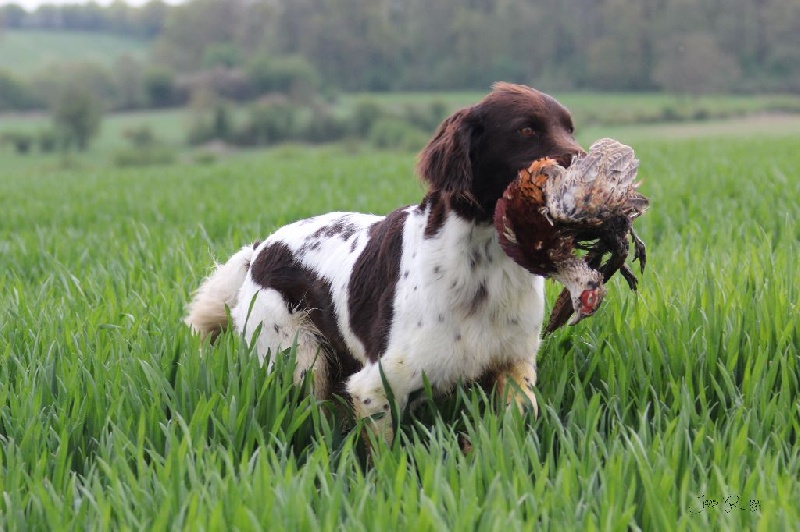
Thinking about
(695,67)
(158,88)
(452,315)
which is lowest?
(158,88)

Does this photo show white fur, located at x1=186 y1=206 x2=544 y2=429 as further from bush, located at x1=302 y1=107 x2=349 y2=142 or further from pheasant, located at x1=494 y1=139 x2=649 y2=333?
bush, located at x1=302 y1=107 x2=349 y2=142

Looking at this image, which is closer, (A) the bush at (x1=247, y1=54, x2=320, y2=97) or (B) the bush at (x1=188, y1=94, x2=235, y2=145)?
(B) the bush at (x1=188, y1=94, x2=235, y2=145)

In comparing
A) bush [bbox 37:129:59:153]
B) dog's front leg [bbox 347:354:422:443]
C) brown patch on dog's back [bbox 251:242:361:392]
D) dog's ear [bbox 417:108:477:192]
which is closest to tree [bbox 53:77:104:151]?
bush [bbox 37:129:59:153]

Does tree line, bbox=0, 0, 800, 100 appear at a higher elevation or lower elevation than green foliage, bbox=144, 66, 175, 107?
higher

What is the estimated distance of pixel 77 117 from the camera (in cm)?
5431

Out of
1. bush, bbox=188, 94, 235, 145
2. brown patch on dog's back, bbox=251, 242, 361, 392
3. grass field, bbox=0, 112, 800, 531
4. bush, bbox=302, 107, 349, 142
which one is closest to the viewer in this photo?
grass field, bbox=0, 112, 800, 531

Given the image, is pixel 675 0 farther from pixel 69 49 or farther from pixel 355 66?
pixel 69 49

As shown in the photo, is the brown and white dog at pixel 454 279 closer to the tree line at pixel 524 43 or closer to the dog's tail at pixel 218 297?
the dog's tail at pixel 218 297

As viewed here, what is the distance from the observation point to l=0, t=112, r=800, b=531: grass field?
1.97 metres

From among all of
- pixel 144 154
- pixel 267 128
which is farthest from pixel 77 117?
pixel 144 154

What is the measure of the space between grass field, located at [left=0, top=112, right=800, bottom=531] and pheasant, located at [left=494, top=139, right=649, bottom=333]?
0.41 m

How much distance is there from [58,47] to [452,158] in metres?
85.0

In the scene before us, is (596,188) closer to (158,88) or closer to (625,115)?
(625,115)

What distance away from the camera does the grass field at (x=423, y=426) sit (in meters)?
1.97
